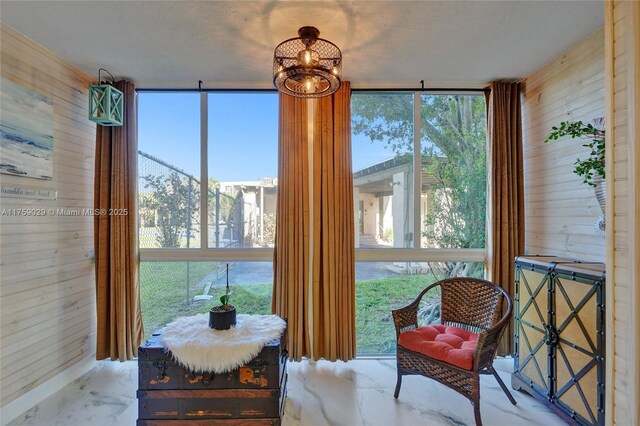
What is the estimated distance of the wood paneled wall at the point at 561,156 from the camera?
2.03 metres

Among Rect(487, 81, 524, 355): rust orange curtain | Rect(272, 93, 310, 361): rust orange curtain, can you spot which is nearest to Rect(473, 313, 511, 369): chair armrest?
Rect(487, 81, 524, 355): rust orange curtain

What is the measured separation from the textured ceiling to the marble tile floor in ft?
8.40

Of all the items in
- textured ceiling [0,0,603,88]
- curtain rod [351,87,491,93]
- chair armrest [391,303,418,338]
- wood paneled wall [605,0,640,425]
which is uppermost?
textured ceiling [0,0,603,88]

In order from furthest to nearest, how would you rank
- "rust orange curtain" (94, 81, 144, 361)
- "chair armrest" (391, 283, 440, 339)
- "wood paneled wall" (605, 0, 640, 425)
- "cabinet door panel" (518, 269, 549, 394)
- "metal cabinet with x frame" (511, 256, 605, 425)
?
"rust orange curtain" (94, 81, 144, 361) < "chair armrest" (391, 283, 440, 339) < "cabinet door panel" (518, 269, 549, 394) < "metal cabinet with x frame" (511, 256, 605, 425) < "wood paneled wall" (605, 0, 640, 425)

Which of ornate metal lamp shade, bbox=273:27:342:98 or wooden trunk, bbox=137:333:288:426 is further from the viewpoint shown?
wooden trunk, bbox=137:333:288:426

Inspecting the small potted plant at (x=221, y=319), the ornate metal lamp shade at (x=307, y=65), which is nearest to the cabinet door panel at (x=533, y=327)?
the ornate metal lamp shade at (x=307, y=65)

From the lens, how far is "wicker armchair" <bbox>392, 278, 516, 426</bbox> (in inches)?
72.7

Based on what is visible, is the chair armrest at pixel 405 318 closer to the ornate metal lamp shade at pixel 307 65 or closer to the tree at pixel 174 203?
the ornate metal lamp shade at pixel 307 65

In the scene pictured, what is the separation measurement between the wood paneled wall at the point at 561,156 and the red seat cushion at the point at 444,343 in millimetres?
1023

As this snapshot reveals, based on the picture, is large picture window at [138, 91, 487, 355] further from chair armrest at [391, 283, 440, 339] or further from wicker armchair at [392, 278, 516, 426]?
chair armrest at [391, 283, 440, 339]

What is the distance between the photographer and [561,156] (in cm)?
231

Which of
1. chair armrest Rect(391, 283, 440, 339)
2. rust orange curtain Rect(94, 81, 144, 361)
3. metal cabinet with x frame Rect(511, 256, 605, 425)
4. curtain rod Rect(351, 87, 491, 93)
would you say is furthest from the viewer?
curtain rod Rect(351, 87, 491, 93)

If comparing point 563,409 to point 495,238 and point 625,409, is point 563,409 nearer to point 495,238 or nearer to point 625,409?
point 625,409

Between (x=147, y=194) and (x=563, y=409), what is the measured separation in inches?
140
